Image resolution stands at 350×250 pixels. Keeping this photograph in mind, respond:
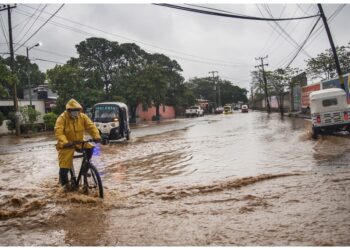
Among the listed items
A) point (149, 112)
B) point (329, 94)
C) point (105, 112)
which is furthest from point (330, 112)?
point (149, 112)

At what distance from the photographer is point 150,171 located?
10305 millimetres

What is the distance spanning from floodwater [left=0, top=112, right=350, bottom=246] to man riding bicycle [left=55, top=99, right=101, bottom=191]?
61 centimetres

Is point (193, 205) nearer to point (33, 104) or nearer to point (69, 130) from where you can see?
point (69, 130)

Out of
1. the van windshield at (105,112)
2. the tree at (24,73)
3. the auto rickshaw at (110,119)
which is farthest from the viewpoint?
the tree at (24,73)

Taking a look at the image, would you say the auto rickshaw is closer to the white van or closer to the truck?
the white van

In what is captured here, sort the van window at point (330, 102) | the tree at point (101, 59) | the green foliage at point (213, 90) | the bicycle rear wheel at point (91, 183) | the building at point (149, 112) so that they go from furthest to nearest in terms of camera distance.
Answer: the green foliage at point (213, 90) → the building at point (149, 112) → the tree at point (101, 59) → the van window at point (330, 102) → the bicycle rear wheel at point (91, 183)

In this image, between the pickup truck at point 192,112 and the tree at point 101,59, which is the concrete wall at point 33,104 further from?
the pickup truck at point 192,112

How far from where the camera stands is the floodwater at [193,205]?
471 centimetres

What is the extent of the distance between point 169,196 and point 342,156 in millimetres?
6141

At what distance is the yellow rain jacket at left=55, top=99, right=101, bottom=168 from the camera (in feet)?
22.9

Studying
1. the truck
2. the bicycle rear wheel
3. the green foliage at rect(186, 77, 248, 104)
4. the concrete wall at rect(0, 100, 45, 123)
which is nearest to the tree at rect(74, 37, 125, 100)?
the concrete wall at rect(0, 100, 45, 123)

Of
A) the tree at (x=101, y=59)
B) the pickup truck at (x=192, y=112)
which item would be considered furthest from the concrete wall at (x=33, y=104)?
the pickup truck at (x=192, y=112)

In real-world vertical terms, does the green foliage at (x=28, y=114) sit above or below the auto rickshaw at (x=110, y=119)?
above

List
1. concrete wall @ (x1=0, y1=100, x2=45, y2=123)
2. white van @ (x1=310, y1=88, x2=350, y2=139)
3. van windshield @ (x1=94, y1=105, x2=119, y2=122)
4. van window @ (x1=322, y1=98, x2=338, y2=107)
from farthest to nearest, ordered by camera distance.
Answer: concrete wall @ (x1=0, y1=100, x2=45, y2=123), van windshield @ (x1=94, y1=105, x2=119, y2=122), van window @ (x1=322, y1=98, x2=338, y2=107), white van @ (x1=310, y1=88, x2=350, y2=139)
